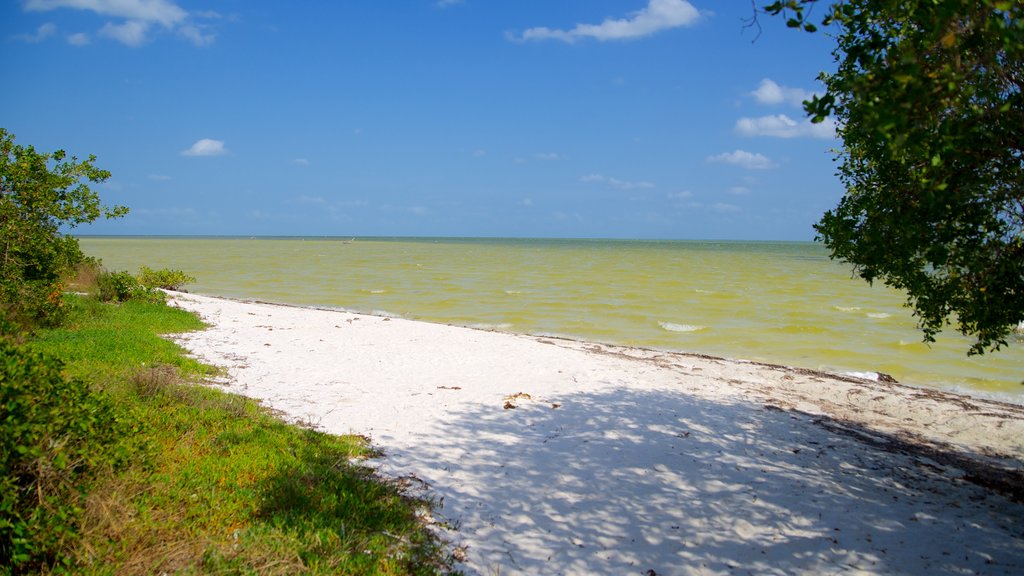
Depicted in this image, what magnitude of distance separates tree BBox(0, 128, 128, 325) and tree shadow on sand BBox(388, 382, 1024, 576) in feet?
23.1

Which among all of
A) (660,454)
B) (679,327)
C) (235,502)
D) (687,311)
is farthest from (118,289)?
(687,311)

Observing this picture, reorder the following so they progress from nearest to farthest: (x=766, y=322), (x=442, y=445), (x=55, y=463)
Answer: (x=55, y=463)
(x=442, y=445)
(x=766, y=322)

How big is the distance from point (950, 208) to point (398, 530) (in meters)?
5.80

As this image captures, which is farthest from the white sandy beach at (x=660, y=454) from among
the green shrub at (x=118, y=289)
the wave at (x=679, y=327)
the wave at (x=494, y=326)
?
the wave at (x=679, y=327)

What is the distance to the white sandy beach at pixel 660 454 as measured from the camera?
224 inches

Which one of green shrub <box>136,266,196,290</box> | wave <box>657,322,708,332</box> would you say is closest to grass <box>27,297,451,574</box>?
wave <box>657,322,708,332</box>

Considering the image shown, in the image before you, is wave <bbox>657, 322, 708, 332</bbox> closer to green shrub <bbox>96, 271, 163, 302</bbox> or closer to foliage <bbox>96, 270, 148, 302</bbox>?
green shrub <bbox>96, 271, 163, 302</bbox>

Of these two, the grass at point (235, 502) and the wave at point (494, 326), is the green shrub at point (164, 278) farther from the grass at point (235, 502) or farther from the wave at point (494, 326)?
the grass at point (235, 502)

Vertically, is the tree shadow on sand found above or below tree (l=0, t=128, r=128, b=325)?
below

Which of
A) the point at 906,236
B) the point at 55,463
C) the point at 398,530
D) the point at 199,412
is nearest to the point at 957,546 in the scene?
the point at 906,236

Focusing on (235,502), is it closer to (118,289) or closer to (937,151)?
(937,151)

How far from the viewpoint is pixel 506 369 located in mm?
12516

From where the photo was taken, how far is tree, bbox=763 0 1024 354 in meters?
3.75

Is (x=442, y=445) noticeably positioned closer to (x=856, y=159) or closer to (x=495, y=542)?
(x=495, y=542)
